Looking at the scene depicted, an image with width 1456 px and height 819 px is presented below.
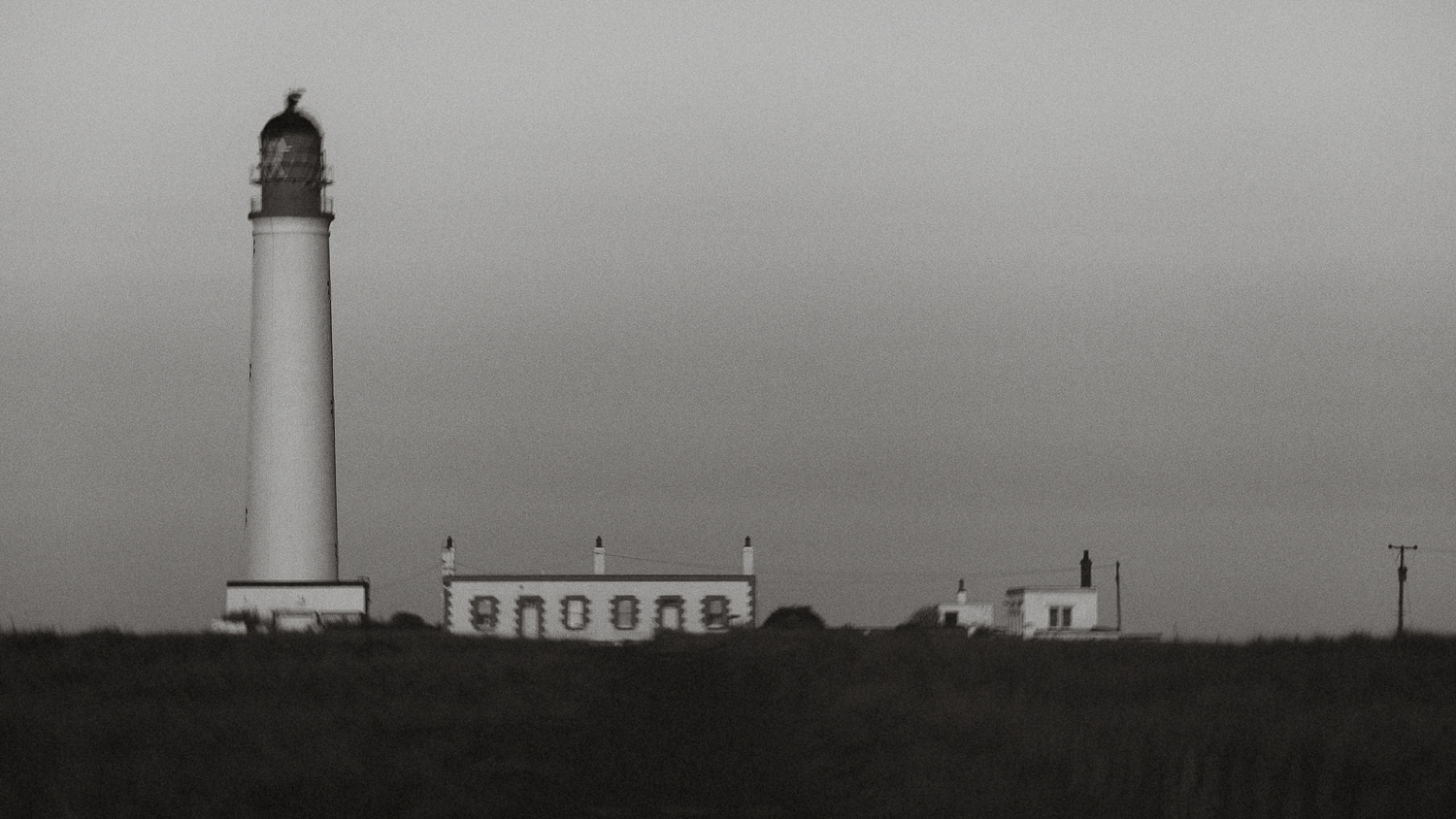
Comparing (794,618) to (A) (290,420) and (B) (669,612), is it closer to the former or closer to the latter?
(B) (669,612)

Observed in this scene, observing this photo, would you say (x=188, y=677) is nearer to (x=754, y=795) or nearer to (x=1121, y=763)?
(x=754, y=795)

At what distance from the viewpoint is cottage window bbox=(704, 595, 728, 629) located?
54969 millimetres

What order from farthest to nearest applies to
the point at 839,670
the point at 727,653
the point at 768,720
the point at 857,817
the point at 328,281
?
→ 1. the point at 328,281
2. the point at 727,653
3. the point at 839,670
4. the point at 768,720
5. the point at 857,817

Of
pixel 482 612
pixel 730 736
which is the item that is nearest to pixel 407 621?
pixel 482 612

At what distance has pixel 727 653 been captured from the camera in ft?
110

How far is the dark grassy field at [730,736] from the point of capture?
46.4 feet

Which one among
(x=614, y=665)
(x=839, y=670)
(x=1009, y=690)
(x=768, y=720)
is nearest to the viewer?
(x=768, y=720)

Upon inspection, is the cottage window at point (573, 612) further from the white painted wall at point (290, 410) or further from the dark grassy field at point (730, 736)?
the dark grassy field at point (730, 736)

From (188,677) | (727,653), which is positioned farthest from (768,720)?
(727,653)

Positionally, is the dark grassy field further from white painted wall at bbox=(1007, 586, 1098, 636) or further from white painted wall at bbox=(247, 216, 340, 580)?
white painted wall at bbox=(1007, 586, 1098, 636)

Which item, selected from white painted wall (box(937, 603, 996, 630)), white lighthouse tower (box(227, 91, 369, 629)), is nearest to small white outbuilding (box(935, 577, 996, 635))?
white painted wall (box(937, 603, 996, 630))

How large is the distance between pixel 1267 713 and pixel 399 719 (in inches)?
310

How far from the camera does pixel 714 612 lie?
55125 millimetres

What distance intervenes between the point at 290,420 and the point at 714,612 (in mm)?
14249
